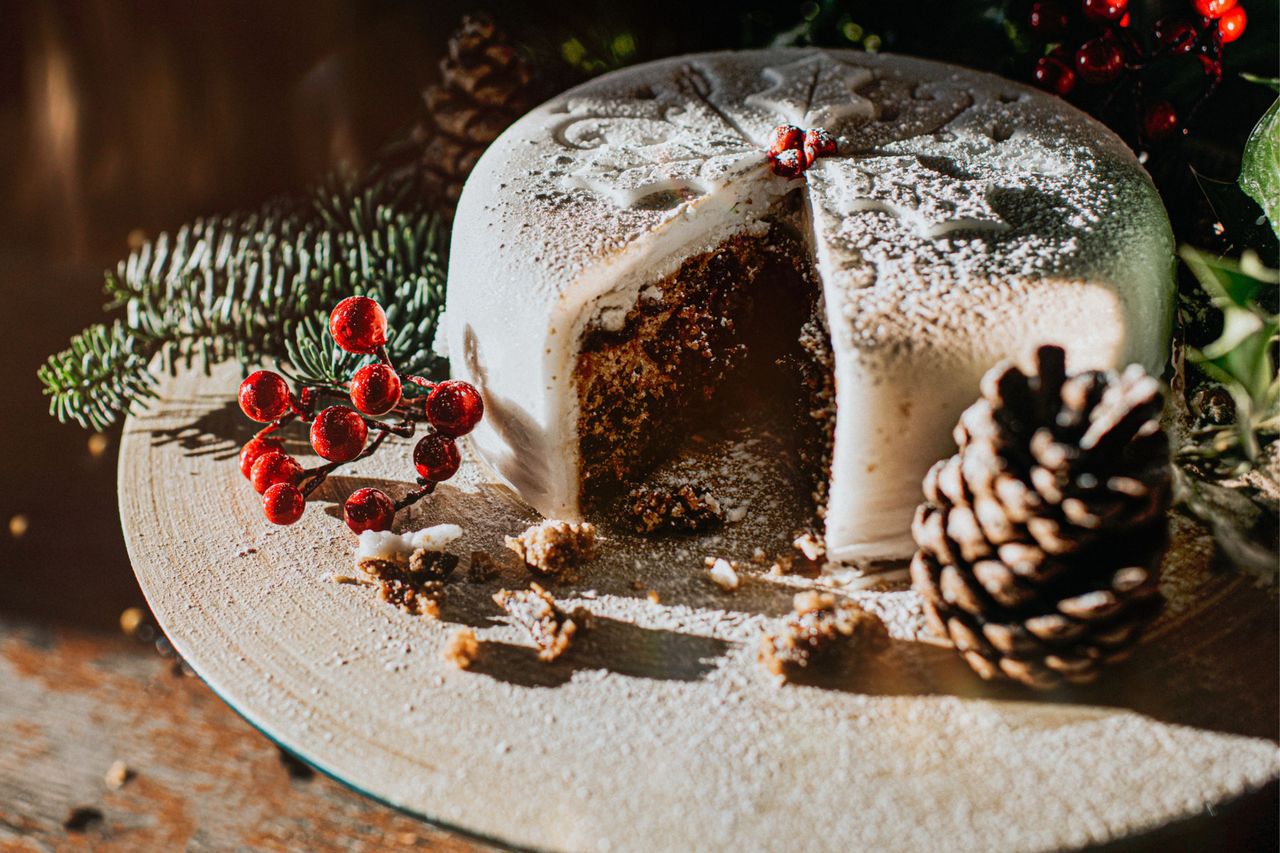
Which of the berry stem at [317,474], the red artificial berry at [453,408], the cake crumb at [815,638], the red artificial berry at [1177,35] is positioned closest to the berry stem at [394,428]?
the berry stem at [317,474]

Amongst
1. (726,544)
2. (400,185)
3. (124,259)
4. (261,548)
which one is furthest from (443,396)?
(124,259)

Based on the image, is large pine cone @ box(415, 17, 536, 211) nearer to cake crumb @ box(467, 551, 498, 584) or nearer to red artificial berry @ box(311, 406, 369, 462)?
red artificial berry @ box(311, 406, 369, 462)

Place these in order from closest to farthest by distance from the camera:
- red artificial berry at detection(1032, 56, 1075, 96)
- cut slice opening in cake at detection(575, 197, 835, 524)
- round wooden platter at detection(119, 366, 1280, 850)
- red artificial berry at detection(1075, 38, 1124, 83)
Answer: round wooden platter at detection(119, 366, 1280, 850) < cut slice opening in cake at detection(575, 197, 835, 524) < red artificial berry at detection(1075, 38, 1124, 83) < red artificial berry at detection(1032, 56, 1075, 96)

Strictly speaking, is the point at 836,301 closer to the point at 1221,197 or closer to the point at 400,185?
the point at 1221,197

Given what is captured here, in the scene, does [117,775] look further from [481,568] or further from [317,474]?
[481,568]

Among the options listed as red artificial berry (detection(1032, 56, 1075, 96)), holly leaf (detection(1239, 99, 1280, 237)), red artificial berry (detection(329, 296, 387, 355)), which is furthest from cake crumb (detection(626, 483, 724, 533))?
red artificial berry (detection(1032, 56, 1075, 96))

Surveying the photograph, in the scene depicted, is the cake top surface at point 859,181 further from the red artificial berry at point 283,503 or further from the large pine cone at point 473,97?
the red artificial berry at point 283,503

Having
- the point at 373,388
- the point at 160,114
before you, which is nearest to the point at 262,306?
the point at 373,388
